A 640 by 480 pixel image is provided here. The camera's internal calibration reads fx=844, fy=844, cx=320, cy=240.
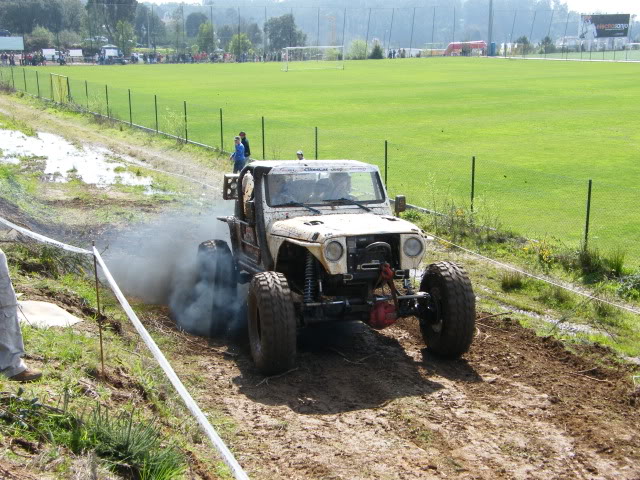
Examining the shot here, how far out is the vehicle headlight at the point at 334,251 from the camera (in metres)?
8.85

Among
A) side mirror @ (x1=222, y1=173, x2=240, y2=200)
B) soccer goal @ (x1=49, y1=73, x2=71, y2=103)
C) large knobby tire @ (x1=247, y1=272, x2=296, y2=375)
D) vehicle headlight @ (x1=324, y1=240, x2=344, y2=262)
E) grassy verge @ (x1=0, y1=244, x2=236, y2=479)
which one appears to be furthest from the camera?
soccer goal @ (x1=49, y1=73, x2=71, y2=103)

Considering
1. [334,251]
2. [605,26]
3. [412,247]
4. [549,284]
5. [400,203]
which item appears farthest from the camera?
[605,26]

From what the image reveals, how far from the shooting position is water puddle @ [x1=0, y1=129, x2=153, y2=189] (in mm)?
23422

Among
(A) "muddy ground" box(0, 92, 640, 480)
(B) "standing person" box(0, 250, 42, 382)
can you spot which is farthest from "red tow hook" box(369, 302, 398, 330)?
(B) "standing person" box(0, 250, 42, 382)

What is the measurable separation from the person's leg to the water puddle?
15.6 metres

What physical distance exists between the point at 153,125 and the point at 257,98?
1548 centimetres

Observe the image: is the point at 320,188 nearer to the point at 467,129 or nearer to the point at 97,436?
the point at 97,436

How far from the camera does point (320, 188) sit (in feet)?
34.4

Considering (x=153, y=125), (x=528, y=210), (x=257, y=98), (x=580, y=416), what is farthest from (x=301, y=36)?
(x=580, y=416)

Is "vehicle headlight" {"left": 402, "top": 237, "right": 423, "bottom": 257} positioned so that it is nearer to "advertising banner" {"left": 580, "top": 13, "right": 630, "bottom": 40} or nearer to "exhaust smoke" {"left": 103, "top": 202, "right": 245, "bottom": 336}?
"exhaust smoke" {"left": 103, "top": 202, "right": 245, "bottom": 336}

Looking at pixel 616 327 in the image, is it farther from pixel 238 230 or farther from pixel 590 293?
pixel 238 230

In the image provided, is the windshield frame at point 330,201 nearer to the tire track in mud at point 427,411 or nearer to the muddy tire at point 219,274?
the tire track in mud at point 427,411

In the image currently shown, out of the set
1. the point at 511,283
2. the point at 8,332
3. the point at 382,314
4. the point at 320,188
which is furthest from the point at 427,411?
Answer: the point at 511,283

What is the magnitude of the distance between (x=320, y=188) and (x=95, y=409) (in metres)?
4.79
